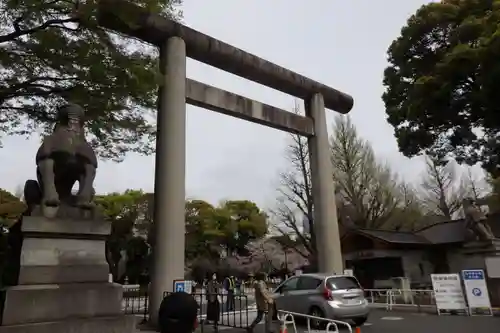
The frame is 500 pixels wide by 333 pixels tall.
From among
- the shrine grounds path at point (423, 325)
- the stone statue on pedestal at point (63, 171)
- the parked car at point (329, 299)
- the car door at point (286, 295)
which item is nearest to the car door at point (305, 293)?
the parked car at point (329, 299)

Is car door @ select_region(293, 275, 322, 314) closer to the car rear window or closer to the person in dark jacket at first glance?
the car rear window

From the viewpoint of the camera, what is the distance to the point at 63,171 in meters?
6.75

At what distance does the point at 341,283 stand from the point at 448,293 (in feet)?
16.0

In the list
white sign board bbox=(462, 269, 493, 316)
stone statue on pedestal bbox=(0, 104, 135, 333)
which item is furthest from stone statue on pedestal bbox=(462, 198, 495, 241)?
stone statue on pedestal bbox=(0, 104, 135, 333)

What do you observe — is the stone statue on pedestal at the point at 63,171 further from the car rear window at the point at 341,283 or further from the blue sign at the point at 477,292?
the blue sign at the point at 477,292

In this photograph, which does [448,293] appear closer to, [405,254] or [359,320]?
[359,320]

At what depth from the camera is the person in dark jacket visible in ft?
6.84

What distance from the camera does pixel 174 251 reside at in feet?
37.5

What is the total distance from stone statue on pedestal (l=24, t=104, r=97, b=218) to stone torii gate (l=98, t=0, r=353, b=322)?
4118 millimetres

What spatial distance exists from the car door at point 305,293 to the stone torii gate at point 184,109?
338 centimetres

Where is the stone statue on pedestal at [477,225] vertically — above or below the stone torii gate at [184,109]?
below

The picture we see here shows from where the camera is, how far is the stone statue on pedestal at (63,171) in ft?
21.0

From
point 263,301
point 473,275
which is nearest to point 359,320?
point 263,301

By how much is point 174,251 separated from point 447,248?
1663 centimetres
